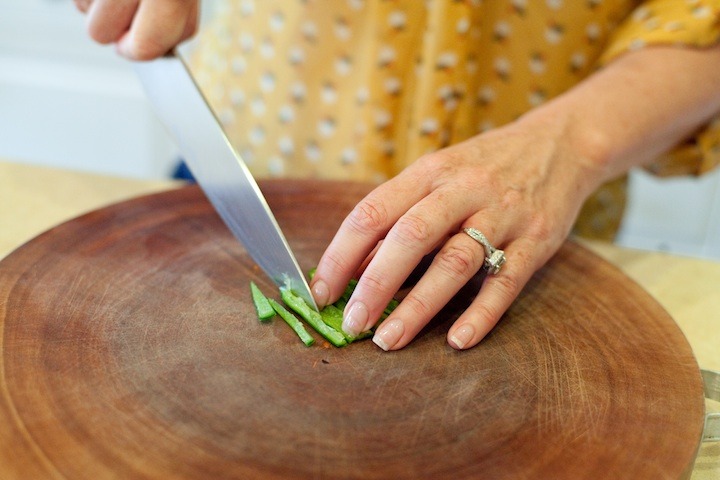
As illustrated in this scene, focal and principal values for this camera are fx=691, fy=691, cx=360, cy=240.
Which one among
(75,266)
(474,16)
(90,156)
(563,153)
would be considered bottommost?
(90,156)

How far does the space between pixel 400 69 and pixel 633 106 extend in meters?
0.44

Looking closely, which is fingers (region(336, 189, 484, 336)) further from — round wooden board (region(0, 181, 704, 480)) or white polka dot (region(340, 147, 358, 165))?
white polka dot (region(340, 147, 358, 165))

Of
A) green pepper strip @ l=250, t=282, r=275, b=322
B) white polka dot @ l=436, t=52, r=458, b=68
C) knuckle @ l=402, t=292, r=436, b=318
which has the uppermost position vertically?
white polka dot @ l=436, t=52, r=458, b=68

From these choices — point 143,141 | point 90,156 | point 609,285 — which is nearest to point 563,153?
point 609,285

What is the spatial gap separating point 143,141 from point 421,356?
2.52 m

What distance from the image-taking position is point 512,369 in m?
0.87

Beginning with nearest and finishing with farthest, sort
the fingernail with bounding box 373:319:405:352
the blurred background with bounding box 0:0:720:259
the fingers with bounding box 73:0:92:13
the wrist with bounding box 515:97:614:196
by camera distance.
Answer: the fingernail with bounding box 373:319:405:352, the wrist with bounding box 515:97:614:196, the fingers with bounding box 73:0:92:13, the blurred background with bounding box 0:0:720:259

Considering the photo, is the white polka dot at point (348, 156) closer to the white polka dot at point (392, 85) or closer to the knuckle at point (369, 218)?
the white polka dot at point (392, 85)

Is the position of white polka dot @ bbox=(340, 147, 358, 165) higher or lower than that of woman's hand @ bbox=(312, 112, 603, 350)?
lower

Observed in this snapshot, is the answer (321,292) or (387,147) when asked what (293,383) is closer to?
(321,292)

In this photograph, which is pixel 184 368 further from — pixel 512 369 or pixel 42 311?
pixel 512 369

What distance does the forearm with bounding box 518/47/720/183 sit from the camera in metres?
1.14

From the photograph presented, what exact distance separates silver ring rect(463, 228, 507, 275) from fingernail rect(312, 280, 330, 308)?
0.21 metres

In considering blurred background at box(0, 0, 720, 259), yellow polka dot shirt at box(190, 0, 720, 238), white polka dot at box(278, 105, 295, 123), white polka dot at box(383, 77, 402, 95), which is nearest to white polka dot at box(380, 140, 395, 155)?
yellow polka dot shirt at box(190, 0, 720, 238)
